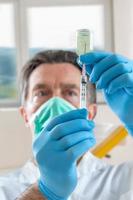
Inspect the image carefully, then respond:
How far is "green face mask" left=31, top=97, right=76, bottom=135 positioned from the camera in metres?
1.29

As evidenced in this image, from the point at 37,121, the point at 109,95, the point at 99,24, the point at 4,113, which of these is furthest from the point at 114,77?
the point at 99,24

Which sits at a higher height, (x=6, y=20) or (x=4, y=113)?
(x=6, y=20)

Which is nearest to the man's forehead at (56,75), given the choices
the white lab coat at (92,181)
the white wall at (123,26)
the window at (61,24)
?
the white lab coat at (92,181)

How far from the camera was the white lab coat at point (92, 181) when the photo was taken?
1414 mm

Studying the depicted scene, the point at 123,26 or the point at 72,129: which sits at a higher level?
the point at 123,26

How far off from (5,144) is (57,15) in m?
0.92

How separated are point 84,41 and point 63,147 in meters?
0.30

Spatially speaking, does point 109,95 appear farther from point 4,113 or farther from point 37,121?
point 4,113

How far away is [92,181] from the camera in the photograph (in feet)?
4.87

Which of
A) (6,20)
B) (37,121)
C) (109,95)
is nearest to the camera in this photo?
(109,95)

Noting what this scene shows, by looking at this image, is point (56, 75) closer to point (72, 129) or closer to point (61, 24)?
point (72, 129)

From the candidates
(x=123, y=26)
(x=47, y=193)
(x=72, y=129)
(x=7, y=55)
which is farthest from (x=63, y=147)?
(x=7, y=55)

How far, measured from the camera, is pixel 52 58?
5.11 feet

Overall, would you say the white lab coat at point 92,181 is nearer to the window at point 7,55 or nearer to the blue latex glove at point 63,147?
the blue latex glove at point 63,147
